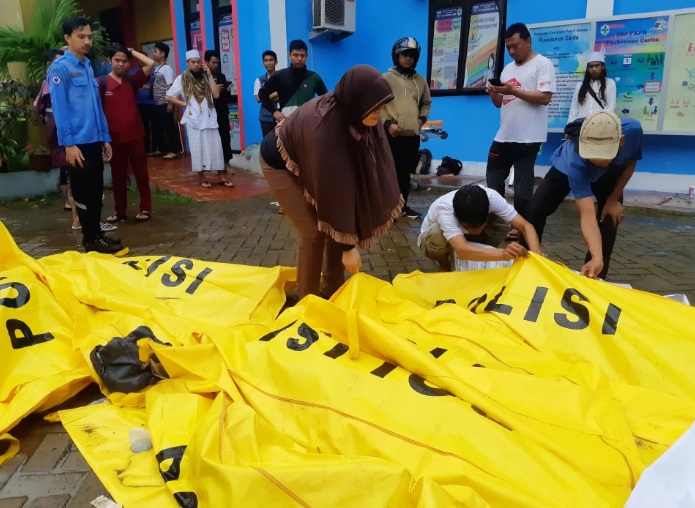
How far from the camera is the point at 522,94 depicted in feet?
14.6

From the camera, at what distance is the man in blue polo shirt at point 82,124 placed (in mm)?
4172

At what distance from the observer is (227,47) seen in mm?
9109

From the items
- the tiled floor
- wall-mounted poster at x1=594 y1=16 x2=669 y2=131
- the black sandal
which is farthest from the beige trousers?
wall-mounted poster at x1=594 y1=16 x2=669 y2=131

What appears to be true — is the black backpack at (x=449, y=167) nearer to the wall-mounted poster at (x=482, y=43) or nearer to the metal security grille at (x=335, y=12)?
the wall-mounted poster at (x=482, y=43)

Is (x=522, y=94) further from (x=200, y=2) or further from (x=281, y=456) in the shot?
(x=200, y=2)

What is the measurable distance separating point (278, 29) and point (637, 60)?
14.8 ft

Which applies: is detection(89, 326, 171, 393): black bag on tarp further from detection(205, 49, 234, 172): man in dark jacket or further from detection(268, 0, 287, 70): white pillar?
detection(268, 0, 287, 70): white pillar

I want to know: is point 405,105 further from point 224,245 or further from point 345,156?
point 345,156

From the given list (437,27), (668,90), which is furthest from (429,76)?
(668,90)

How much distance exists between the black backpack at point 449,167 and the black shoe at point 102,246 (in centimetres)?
455

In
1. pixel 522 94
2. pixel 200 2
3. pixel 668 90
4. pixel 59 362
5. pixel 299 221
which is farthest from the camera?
pixel 200 2

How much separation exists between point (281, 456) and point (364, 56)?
23.7 feet

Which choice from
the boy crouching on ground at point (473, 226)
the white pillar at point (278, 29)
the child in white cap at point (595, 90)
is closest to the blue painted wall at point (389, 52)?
the white pillar at point (278, 29)

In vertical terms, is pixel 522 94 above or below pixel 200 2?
below
